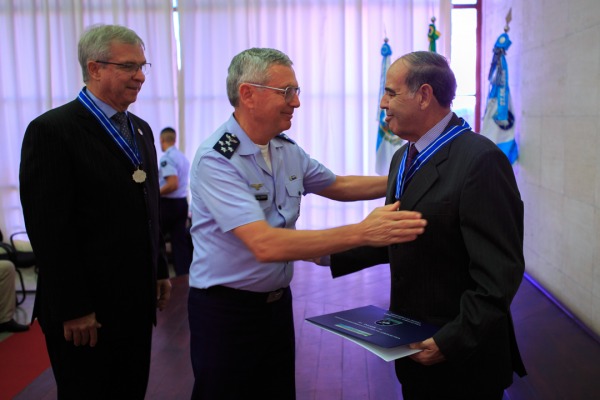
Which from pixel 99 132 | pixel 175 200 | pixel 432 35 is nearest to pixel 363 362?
pixel 99 132

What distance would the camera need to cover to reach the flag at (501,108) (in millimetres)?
5461

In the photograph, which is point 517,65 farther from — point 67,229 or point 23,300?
point 23,300

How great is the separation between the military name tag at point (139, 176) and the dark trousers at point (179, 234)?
13.5 feet

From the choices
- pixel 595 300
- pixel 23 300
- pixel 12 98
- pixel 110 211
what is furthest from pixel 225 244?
pixel 12 98

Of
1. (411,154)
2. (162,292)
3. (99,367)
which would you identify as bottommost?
(99,367)

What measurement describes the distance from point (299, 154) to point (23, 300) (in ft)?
14.3

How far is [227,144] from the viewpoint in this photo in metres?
1.84

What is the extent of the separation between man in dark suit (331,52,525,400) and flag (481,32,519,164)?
3.97 meters

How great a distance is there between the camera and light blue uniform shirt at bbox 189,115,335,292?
175 cm

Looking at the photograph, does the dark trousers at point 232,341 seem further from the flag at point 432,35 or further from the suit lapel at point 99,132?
the flag at point 432,35

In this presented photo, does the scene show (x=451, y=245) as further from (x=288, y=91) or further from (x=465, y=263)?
(x=288, y=91)

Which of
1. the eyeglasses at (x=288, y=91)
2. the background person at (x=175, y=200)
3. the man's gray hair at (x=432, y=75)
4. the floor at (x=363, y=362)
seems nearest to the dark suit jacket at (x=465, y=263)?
the man's gray hair at (x=432, y=75)

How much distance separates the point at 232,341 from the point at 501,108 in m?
4.43

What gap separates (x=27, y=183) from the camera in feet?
6.35
